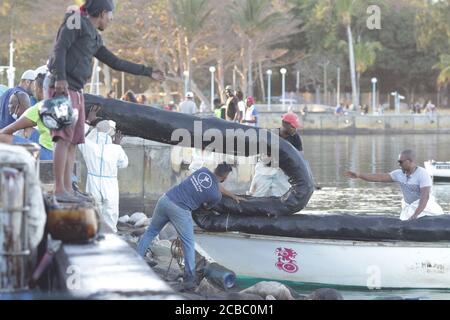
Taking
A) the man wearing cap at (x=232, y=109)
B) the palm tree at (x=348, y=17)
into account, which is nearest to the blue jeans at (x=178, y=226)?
the man wearing cap at (x=232, y=109)

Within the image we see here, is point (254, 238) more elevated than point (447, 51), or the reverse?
point (447, 51)

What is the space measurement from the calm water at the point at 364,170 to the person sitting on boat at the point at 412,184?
1.11m

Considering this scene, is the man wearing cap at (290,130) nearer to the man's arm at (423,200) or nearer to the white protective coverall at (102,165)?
the man's arm at (423,200)

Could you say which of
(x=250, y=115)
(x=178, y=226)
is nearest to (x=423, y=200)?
(x=178, y=226)

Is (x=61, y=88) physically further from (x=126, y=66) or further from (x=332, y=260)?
(x=332, y=260)

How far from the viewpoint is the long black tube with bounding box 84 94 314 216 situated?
41.1ft

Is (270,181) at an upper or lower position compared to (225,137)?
lower

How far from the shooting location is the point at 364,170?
33875 mm

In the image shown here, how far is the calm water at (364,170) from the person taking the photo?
20.7 meters

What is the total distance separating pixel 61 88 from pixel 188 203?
317 cm

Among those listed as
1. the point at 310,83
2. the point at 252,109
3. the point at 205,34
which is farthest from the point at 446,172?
the point at 310,83
